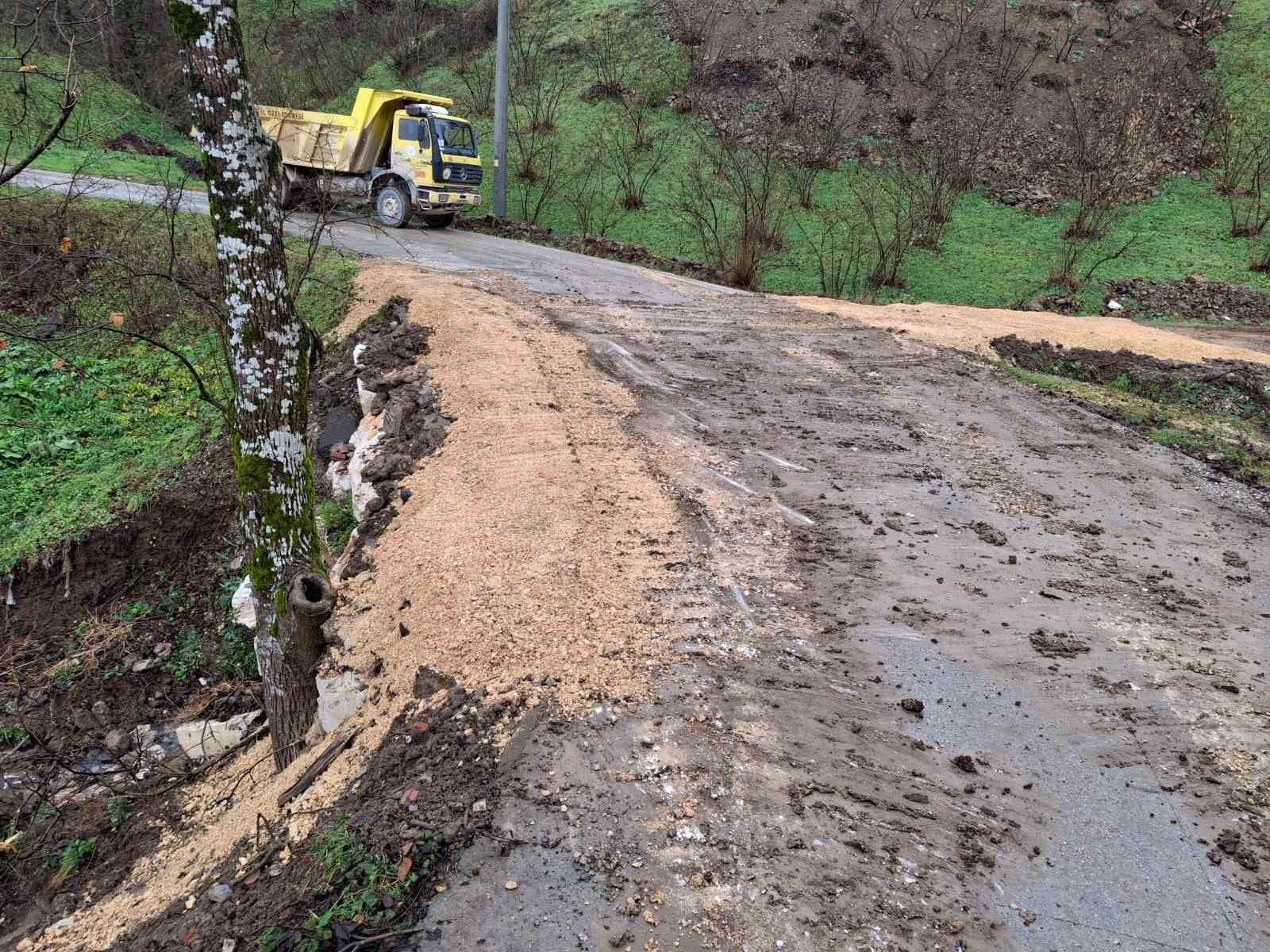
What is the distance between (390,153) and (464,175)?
1.45 meters

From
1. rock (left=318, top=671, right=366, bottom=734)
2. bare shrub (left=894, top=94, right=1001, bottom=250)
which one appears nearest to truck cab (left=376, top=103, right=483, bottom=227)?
bare shrub (left=894, top=94, right=1001, bottom=250)

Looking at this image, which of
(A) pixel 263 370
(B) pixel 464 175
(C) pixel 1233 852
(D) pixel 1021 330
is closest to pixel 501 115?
(B) pixel 464 175

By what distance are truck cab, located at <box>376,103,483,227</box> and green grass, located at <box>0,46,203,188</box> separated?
3887 millimetres

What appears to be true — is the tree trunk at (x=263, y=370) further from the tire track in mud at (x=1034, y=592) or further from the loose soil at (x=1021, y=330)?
the loose soil at (x=1021, y=330)

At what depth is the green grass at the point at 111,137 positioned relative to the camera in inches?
576

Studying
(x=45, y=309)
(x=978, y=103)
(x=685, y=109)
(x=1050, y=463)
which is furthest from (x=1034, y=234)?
(x=45, y=309)

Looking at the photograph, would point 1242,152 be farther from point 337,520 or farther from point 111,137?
point 111,137

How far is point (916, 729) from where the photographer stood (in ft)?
13.2

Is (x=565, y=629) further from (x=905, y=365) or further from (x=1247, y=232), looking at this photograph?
(x=1247, y=232)

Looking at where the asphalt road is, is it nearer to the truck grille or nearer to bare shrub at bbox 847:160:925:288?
the truck grille

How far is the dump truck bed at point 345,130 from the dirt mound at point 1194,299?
13.5 metres

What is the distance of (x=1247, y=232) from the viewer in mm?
15891

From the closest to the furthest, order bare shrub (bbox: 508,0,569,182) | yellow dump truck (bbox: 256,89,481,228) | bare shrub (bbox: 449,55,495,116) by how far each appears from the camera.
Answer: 1. yellow dump truck (bbox: 256,89,481,228)
2. bare shrub (bbox: 508,0,569,182)
3. bare shrub (bbox: 449,55,495,116)

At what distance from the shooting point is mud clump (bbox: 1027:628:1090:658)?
459 centimetres
